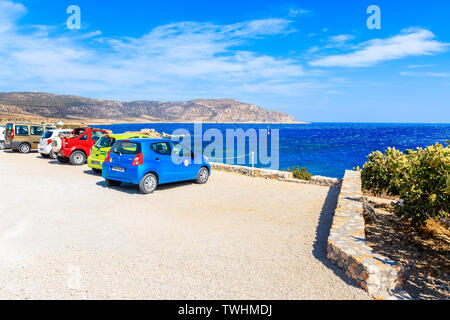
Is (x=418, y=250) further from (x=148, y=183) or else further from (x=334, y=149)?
(x=334, y=149)

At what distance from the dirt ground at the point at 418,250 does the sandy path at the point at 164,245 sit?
985mm

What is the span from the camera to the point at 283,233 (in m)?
5.93

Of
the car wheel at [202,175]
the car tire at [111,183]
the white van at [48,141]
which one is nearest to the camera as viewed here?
the car tire at [111,183]

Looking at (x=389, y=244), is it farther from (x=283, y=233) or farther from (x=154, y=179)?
(x=154, y=179)

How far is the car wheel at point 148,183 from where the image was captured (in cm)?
886

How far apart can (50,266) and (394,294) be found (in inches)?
179

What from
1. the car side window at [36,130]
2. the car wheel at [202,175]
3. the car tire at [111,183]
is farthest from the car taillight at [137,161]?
the car side window at [36,130]

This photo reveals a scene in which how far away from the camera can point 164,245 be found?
514cm

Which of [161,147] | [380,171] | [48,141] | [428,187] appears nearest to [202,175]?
[161,147]

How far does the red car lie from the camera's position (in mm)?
14492

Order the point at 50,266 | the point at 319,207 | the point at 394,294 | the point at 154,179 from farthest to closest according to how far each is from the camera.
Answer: the point at 154,179 → the point at 319,207 → the point at 50,266 → the point at 394,294

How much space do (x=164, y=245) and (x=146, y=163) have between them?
13.8 feet

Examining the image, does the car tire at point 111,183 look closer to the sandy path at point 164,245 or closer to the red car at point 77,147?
the sandy path at point 164,245
